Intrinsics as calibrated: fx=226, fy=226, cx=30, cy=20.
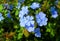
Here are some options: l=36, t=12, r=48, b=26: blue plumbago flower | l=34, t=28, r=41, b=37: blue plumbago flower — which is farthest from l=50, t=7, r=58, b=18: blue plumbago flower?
l=34, t=28, r=41, b=37: blue plumbago flower

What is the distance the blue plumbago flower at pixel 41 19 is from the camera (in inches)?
94.1

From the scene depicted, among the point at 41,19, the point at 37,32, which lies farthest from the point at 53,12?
the point at 37,32

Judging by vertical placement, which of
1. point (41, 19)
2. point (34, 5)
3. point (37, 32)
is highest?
point (34, 5)

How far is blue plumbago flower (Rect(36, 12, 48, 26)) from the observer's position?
2.39 metres

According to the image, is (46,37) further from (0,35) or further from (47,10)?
(0,35)

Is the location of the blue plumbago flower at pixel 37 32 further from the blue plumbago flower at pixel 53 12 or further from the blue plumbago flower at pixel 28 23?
the blue plumbago flower at pixel 53 12

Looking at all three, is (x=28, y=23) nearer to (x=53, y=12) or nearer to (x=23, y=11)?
(x=23, y=11)

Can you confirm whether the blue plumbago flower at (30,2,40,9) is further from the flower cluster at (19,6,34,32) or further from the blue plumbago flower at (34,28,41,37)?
the blue plumbago flower at (34,28,41,37)

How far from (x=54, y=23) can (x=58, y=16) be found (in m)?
0.11

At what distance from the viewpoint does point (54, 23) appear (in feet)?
8.00

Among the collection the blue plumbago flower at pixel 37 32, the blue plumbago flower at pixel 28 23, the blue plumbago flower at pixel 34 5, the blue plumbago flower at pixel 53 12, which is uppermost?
the blue plumbago flower at pixel 34 5

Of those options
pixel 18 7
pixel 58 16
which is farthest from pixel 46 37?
pixel 18 7

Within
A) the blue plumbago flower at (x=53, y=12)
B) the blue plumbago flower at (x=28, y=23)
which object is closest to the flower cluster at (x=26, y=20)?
the blue plumbago flower at (x=28, y=23)

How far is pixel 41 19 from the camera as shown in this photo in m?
2.43
